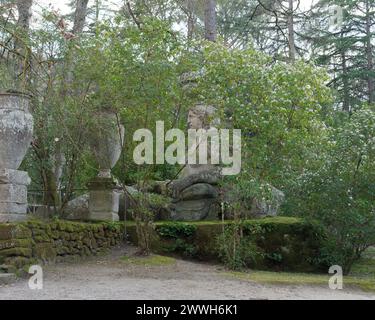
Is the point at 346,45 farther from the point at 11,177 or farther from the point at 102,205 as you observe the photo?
the point at 11,177

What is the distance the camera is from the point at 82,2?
12219 millimetres

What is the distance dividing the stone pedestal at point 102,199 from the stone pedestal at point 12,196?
2.42m

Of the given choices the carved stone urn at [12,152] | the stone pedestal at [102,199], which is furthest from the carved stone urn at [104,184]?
the carved stone urn at [12,152]

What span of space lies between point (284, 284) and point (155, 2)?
24.6 ft

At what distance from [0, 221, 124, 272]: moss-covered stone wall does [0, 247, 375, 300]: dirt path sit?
0.83ft

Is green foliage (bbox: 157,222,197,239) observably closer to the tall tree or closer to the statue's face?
the statue's face

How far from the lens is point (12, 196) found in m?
6.68

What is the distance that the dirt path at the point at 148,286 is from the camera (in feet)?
17.3

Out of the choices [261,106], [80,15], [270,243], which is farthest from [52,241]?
[80,15]

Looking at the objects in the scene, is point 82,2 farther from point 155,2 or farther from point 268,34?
point 268,34

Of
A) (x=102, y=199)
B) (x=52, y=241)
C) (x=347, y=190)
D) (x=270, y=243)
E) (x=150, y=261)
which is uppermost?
(x=347, y=190)

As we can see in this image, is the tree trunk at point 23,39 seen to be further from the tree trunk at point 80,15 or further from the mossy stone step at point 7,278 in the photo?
the mossy stone step at point 7,278

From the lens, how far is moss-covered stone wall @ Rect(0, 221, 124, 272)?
6.25 m

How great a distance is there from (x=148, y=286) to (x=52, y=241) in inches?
83.2
